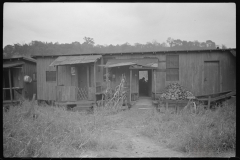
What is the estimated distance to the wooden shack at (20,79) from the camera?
9789 millimetres

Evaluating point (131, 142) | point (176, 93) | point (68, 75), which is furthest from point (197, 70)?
point (68, 75)

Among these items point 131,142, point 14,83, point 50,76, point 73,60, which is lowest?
point 131,142

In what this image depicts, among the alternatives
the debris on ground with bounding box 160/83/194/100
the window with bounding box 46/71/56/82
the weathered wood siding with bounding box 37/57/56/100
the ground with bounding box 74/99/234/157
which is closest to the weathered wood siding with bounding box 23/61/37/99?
the weathered wood siding with bounding box 37/57/56/100

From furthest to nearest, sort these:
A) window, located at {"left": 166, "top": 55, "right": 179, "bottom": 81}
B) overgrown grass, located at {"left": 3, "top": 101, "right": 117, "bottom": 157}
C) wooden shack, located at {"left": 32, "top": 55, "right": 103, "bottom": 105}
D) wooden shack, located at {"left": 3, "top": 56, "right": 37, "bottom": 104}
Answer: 1. window, located at {"left": 166, "top": 55, "right": 179, "bottom": 81}
2. wooden shack, located at {"left": 32, "top": 55, "right": 103, "bottom": 105}
3. wooden shack, located at {"left": 3, "top": 56, "right": 37, "bottom": 104}
4. overgrown grass, located at {"left": 3, "top": 101, "right": 117, "bottom": 157}

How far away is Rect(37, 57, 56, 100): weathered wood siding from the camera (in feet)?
41.5

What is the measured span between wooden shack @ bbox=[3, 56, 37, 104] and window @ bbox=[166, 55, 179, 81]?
36.6 feet

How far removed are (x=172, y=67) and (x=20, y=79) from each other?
12.5m

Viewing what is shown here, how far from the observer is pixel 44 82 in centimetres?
1281

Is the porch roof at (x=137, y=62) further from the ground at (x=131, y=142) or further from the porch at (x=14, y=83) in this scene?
the porch at (x=14, y=83)

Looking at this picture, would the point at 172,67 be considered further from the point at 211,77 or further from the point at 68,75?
the point at 68,75

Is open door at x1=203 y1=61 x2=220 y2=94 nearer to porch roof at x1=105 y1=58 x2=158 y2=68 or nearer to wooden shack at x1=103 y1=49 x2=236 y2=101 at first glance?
wooden shack at x1=103 y1=49 x2=236 y2=101

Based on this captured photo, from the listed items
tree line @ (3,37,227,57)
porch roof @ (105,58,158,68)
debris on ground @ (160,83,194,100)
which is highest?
tree line @ (3,37,227,57)

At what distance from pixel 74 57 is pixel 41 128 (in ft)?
25.9

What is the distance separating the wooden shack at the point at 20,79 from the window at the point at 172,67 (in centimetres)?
1117
